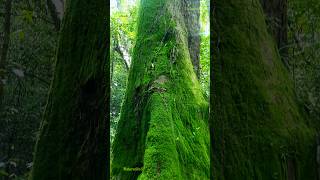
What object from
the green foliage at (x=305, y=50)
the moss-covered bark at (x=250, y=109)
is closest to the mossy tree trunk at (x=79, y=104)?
the moss-covered bark at (x=250, y=109)

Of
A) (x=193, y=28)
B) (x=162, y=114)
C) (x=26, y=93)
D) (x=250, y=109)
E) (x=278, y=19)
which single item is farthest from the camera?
(x=193, y=28)

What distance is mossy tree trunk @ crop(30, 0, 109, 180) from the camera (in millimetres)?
2742

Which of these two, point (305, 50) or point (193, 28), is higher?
point (193, 28)

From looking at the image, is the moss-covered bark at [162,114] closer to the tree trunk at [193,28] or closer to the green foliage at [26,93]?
the tree trunk at [193,28]

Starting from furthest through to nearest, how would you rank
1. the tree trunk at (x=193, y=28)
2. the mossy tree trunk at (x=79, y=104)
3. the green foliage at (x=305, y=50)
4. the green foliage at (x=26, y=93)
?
the tree trunk at (x=193, y=28) → the green foliage at (x=26, y=93) → the green foliage at (x=305, y=50) → the mossy tree trunk at (x=79, y=104)

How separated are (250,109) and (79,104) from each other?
4.16 feet

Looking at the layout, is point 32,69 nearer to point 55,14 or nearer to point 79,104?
point 55,14

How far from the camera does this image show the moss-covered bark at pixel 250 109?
7.88 ft

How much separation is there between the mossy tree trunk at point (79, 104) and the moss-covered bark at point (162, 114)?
145 centimetres

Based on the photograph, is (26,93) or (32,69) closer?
(32,69)

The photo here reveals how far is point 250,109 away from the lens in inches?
97.4

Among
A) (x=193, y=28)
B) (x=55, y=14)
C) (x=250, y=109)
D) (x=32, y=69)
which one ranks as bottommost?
(x=250, y=109)

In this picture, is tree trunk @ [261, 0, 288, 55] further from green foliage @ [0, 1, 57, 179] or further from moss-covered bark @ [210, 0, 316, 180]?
green foliage @ [0, 1, 57, 179]

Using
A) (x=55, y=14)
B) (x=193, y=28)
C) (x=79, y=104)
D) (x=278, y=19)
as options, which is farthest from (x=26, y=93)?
(x=278, y=19)
